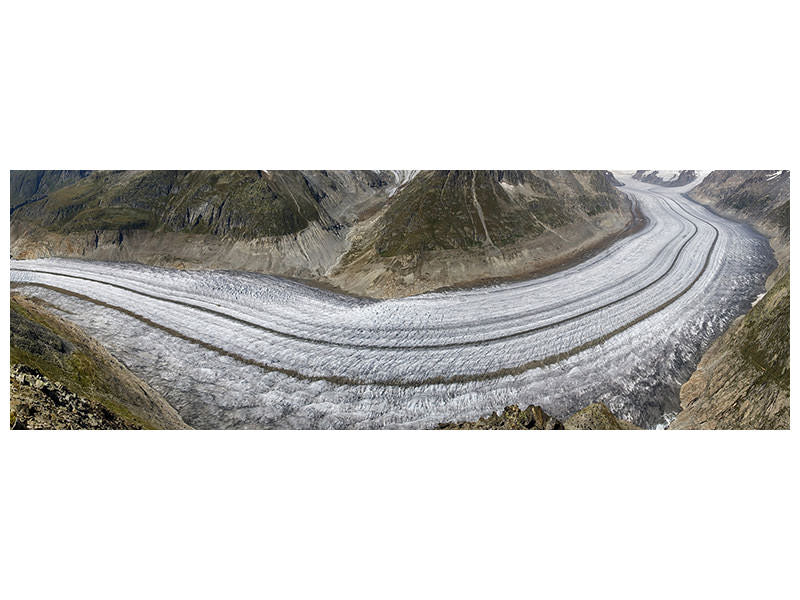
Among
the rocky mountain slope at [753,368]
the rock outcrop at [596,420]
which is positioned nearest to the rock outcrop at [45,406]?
the rock outcrop at [596,420]

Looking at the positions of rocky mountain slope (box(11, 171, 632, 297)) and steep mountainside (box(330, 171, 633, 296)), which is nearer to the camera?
rocky mountain slope (box(11, 171, 632, 297))

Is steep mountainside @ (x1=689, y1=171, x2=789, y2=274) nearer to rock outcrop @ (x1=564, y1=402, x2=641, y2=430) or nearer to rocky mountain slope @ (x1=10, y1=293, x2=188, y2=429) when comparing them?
rock outcrop @ (x1=564, y1=402, x2=641, y2=430)

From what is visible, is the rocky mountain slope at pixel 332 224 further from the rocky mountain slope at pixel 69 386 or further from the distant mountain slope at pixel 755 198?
the rocky mountain slope at pixel 69 386

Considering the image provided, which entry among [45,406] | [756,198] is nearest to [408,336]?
[45,406]

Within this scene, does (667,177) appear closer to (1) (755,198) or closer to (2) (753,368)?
(1) (755,198)

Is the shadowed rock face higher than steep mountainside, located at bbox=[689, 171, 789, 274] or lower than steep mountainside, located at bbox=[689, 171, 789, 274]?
lower

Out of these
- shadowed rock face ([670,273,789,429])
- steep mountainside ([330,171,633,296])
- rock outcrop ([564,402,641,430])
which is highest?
steep mountainside ([330,171,633,296])

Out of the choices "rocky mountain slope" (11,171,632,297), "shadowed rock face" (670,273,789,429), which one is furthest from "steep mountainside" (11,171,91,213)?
"shadowed rock face" (670,273,789,429)
